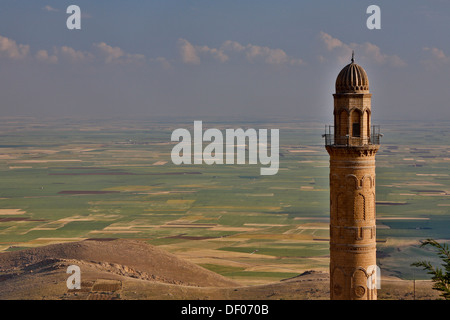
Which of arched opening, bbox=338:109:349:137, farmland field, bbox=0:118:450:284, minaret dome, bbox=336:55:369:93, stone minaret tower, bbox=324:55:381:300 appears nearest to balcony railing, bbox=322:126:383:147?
stone minaret tower, bbox=324:55:381:300

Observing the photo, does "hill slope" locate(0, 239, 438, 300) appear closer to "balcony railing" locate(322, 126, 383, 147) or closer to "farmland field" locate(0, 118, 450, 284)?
"farmland field" locate(0, 118, 450, 284)

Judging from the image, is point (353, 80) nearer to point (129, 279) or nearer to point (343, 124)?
point (343, 124)

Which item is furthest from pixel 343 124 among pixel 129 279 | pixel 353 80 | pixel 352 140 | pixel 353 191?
pixel 129 279

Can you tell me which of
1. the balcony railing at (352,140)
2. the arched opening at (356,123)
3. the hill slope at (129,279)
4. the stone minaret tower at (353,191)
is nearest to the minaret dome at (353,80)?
the stone minaret tower at (353,191)

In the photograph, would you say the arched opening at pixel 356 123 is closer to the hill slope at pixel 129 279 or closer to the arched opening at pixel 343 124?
the arched opening at pixel 343 124

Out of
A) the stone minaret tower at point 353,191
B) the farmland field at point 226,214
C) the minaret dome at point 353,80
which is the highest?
the minaret dome at point 353,80

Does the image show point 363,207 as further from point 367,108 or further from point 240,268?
point 240,268
